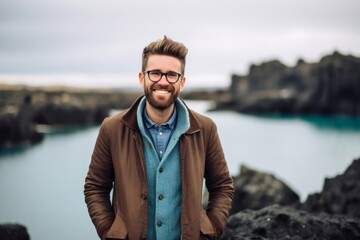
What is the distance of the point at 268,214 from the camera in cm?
436

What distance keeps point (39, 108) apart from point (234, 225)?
Answer: 129 ft

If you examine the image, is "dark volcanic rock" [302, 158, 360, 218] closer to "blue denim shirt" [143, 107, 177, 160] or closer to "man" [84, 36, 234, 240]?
"man" [84, 36, 234, 240]

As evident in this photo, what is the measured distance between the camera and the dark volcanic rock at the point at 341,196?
565cm

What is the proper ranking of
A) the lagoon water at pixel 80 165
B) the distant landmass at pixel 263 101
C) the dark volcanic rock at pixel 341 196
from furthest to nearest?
the distant landmass at pixel 263 101
the lagoon water at pixel 80 165
the dark volcanic rock at pixel 341 196

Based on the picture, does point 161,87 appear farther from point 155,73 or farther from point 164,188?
point 164,188

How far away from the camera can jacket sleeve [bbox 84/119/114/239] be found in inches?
106

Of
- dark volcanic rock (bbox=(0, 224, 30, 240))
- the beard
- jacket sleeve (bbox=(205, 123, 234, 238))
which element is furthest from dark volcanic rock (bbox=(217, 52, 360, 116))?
the beard

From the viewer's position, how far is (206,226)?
2777mm

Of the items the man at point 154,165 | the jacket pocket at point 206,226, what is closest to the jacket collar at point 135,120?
the man at point 154,165

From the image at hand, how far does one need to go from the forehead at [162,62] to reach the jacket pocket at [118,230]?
1.13 meters

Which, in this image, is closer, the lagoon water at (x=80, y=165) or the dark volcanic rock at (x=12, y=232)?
the dark volcanic rock at (x=12, y=232)

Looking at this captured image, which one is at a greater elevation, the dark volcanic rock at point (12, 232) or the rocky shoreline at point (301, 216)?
the rocky shoreline at point (301, 216)

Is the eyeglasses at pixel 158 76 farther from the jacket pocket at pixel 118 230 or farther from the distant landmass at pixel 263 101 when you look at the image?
the distant landmass at pixel 263 101

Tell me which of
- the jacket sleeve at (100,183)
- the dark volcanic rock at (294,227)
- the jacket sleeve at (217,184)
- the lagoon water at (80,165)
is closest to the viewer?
the jacket sleeve at (100,183)
